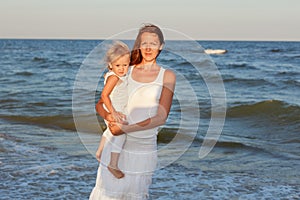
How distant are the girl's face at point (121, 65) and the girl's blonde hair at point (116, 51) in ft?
0.07

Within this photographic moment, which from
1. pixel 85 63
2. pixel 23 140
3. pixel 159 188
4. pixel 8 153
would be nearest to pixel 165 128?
pixel 23 140

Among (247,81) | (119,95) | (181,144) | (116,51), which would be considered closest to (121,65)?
(116,51)

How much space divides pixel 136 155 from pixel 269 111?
34.4 feet

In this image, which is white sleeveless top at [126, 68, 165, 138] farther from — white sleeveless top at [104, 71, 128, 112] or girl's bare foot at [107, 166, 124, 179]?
girl's bare foot at [107, 166, 124, 179]

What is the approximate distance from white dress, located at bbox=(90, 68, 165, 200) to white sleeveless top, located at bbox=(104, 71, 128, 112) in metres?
0.03

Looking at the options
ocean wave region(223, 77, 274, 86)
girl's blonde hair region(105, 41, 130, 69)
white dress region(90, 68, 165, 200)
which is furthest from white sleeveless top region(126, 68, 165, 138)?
ocean wave region(223, 77, 274, 86)

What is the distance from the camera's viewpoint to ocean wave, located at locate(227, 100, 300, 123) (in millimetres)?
12762

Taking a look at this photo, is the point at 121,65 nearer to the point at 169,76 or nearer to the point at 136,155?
the point at 169,76

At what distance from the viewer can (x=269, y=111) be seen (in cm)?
1373

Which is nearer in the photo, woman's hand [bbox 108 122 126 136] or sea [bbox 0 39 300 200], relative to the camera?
woman's hand [bbox 108 122 126 136]

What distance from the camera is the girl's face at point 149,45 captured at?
3617mm

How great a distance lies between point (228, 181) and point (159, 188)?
0.96 metres

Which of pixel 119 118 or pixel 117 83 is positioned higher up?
pixel 117 83

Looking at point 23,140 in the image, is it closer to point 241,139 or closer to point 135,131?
point 241,139
